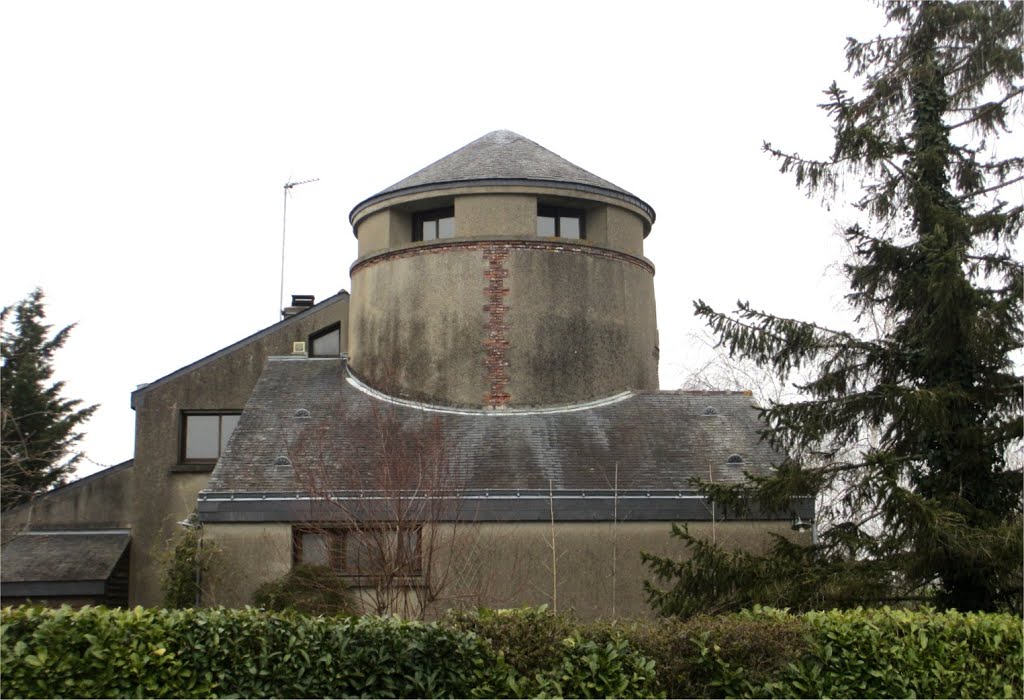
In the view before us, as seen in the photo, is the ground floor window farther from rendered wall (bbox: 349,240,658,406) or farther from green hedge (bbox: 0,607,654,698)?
green hedge (bbox: 0,607,654,698)

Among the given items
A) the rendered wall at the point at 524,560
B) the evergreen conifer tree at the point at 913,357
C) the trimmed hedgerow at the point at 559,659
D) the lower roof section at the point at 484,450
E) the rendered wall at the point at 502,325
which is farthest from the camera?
the rendered wall at the point at 502,325

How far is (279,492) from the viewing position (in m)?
19.4

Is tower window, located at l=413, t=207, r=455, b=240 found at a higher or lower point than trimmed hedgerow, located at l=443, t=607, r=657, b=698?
higher

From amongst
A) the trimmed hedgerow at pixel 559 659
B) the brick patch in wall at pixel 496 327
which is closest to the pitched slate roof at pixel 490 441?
the brick patch in wall at pixel 496 327

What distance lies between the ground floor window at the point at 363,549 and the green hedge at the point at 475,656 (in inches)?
287

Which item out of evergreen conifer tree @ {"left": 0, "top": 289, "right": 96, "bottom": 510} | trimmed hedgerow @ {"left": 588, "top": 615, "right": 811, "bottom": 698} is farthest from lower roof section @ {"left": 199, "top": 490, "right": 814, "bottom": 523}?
evergreen conifer tree @ {"left": 0, "top": 289, "right": 96, "bottom": 510}

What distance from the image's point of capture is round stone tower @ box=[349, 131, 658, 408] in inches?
902

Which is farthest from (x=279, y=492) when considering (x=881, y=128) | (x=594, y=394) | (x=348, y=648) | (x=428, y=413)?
(x=881, y=128)

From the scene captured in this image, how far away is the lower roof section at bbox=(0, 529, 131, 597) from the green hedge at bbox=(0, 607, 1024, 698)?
13137 millimetres

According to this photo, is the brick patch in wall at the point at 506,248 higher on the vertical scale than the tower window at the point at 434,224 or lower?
lower

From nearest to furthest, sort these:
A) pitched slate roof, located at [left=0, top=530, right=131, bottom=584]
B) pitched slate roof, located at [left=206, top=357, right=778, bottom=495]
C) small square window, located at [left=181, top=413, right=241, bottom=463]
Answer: pitched slate roof, located at [left=206, top=357, right=778, bottom=495]
pitched slate roof, located at [left=0, top=530, right=131, bottom=584]
small square window, located at [left=181, top=413, right=241, bottom=463]

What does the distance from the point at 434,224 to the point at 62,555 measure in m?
10.00

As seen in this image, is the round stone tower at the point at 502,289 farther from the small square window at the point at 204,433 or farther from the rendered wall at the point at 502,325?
the small square window at the point at 204,433

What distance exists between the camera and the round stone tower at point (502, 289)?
75.2 ft
